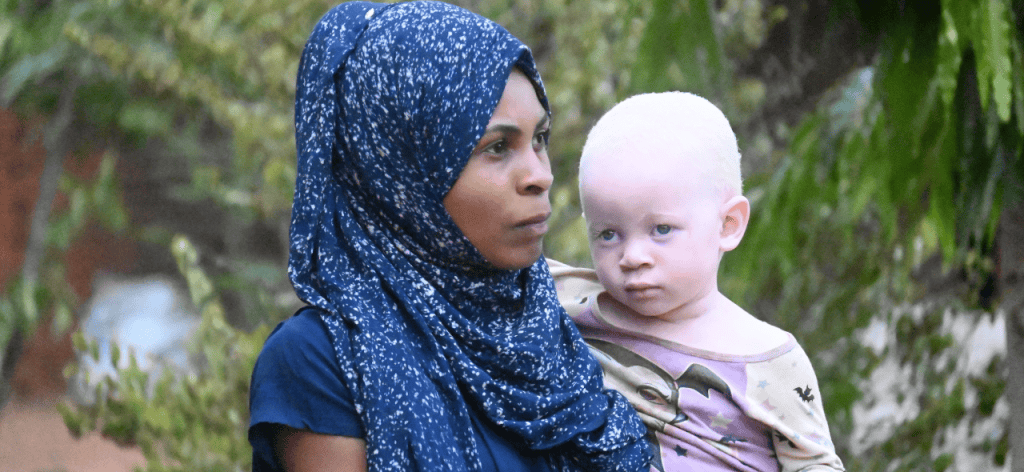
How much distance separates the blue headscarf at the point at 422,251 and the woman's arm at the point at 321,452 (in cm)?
5

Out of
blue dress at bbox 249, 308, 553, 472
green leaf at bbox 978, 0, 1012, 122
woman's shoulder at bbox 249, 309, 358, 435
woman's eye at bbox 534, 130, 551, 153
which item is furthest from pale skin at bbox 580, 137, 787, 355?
green leaf at bbox 978, 0, 1012, 122

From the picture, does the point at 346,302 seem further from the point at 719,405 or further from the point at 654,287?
the point at 719,405

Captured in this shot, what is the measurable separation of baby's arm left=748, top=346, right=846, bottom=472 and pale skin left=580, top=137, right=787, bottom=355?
0.13ft

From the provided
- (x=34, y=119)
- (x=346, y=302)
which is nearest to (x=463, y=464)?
(x=346, y=302)

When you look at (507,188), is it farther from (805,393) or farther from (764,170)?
(764,170)

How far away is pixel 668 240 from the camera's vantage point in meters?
1.64

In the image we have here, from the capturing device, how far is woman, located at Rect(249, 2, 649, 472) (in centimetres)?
142

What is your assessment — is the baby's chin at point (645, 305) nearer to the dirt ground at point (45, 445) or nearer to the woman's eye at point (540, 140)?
the woman's eye at point (540, 140)

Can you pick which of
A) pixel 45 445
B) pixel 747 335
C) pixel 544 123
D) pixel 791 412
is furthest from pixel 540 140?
pixel 45 445

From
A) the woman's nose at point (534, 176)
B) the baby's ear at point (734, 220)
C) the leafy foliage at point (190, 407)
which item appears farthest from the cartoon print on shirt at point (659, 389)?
the leafy foliage at point (190, 407)

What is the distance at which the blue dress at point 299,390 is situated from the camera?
1.40 meters

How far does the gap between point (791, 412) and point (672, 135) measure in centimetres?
49

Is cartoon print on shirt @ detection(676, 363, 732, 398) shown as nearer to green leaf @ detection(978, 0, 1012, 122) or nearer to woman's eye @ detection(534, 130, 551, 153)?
woman's eye @ detection(534, 130, 551, 153)

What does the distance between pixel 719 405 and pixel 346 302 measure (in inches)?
24.4
